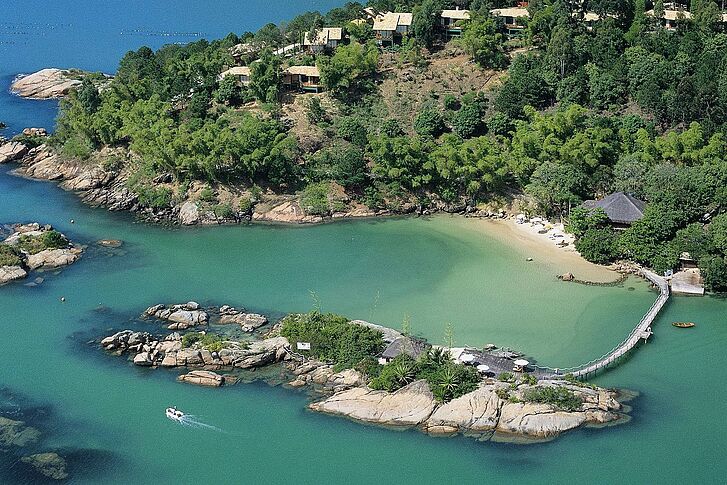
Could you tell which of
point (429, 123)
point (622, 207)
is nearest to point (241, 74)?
point (429, 123)

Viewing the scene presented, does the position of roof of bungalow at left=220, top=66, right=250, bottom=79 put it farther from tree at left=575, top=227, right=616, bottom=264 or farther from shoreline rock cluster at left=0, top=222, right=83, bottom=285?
tree at left=575, top=227, right=616, bottom=264

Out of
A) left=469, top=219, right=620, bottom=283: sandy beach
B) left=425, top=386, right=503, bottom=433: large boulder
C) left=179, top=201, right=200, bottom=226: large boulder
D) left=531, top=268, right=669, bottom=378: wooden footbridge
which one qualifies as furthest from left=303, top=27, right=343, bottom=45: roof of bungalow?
left=425, top=386, right=503, bottom=433: large boulder

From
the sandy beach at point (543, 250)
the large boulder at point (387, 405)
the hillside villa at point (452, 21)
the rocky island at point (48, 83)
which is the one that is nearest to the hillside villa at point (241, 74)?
the hillside villa at point (452, 21)

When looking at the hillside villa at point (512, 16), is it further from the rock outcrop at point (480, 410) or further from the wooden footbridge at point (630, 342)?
the rock outcrop at point (480, 410)

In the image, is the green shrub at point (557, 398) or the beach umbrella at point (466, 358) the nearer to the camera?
the green shrub at point (557, 398)

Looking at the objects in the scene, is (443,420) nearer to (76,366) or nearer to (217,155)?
(76,366)

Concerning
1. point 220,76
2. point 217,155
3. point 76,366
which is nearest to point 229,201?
point 217,155
